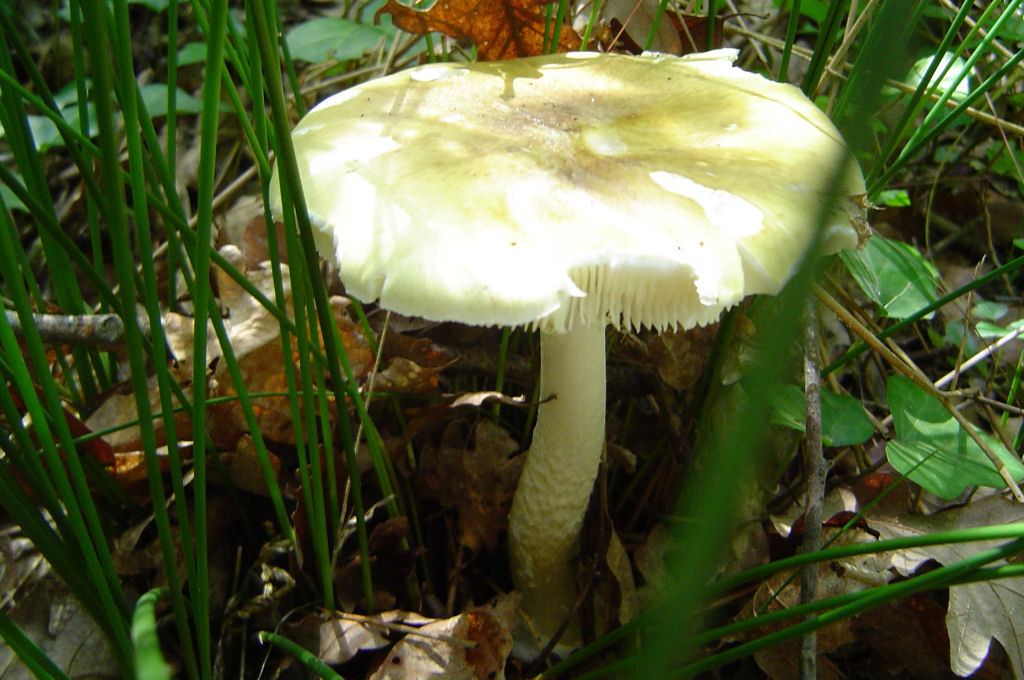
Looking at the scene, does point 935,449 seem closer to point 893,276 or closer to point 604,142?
point 893,276

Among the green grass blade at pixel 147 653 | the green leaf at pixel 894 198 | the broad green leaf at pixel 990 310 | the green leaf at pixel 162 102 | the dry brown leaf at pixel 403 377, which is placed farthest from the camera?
the green leaf at pixel 162 102

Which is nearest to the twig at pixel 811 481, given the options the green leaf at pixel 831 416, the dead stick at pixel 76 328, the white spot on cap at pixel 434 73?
the green leaf at pixel 831 416

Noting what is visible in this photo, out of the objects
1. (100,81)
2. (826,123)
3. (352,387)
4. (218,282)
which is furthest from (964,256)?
→ (100,81)

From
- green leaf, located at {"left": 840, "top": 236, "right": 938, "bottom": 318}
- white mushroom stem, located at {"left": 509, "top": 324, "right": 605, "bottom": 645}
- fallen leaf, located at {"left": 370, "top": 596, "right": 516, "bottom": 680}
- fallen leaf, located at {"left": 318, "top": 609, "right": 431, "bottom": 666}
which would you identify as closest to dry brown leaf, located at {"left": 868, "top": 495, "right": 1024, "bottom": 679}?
green leaf, located at {"left": 840, "top": 236, "right": 938, "bottom": 318}

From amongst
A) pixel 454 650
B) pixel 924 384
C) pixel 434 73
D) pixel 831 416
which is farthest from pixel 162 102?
pixel 924 384

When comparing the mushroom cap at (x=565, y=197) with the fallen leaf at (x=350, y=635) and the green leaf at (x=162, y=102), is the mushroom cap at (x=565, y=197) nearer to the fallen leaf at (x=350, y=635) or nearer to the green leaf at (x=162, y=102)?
the fallen leaf at (x=350, y=635)

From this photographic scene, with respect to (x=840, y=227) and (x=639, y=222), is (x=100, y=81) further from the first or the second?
(x=840, y=227)
